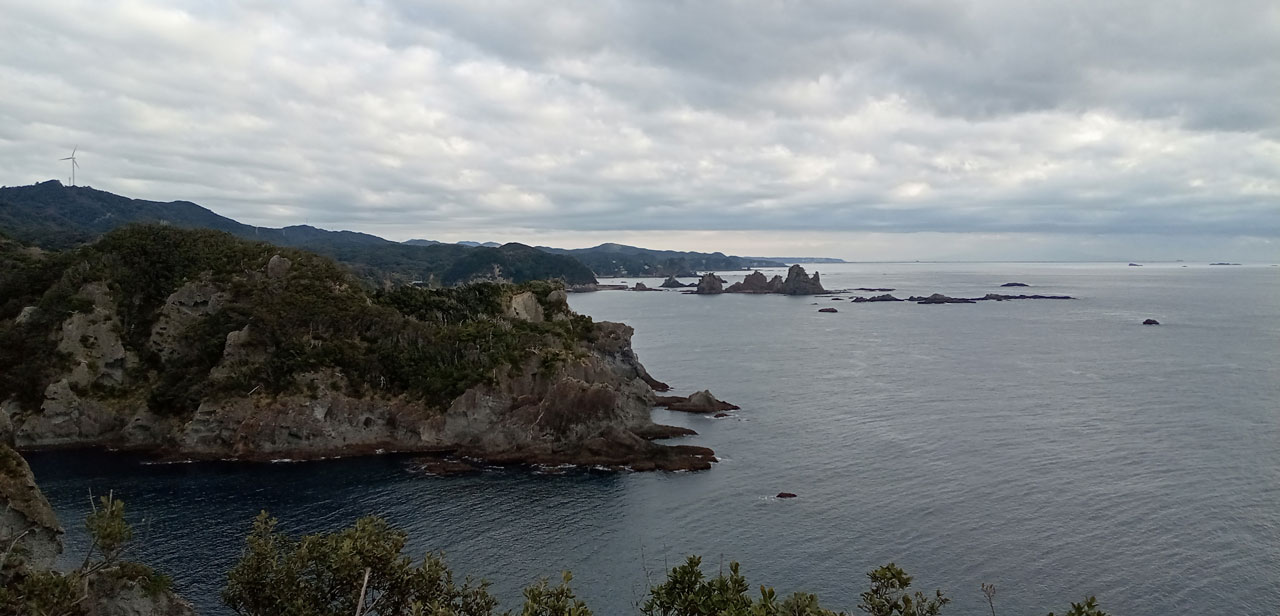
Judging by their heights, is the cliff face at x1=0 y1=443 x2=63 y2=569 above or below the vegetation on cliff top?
below

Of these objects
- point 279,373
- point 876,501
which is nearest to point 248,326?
point 279,373

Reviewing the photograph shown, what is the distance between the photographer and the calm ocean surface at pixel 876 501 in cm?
4238

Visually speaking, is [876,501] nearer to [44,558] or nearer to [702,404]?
[702,404]

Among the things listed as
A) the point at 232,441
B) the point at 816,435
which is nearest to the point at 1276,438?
the point at 816,435

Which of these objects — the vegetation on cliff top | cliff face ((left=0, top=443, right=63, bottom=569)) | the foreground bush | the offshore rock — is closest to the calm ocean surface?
the offshore rock

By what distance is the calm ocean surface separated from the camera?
42375 millimetres

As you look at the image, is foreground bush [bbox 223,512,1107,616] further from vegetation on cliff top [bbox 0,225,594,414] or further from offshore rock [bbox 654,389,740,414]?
offshore rock [bbox 654,389,740,414]

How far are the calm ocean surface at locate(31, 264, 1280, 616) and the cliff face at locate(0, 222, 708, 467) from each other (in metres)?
4.84

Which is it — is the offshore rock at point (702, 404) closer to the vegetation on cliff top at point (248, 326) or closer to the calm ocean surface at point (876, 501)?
the calm ocean surface at point (876, 501)

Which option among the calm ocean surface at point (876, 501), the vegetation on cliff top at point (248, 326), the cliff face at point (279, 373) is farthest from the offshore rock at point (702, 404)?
→ the vegetation on cliff top at point (248, 326)

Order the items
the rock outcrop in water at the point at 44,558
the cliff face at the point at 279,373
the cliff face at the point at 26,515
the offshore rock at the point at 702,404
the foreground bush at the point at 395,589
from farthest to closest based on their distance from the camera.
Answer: the offshore rock at the point at 702,404, the cliff face at the point at 279,373, the cliff face at the point at 26,515, the rock outcrop in water at the point at 44,558, the foreground bush at the point at 395,589

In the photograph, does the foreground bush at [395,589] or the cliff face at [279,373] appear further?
the cliff face at [279,373]

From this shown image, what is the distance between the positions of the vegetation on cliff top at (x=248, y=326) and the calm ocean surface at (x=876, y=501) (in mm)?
9780

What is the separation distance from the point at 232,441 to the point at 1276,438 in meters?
92.8
